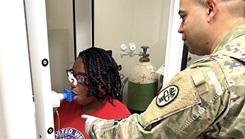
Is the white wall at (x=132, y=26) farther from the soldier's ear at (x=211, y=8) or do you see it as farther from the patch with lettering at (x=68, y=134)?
the soldier's ear at (x=211, y=8)

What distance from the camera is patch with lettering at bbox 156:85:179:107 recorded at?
58 cm

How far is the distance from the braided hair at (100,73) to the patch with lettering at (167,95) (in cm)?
52

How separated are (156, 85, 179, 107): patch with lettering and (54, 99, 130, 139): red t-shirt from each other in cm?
59

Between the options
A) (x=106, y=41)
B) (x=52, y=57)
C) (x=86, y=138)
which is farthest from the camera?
(x=106, y=41)

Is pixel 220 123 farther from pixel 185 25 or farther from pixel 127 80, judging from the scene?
pixel 127 80

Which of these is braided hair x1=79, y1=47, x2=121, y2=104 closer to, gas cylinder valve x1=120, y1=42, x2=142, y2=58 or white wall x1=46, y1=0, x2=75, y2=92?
white wall x1=46, y1=0, x2=75, y2=92

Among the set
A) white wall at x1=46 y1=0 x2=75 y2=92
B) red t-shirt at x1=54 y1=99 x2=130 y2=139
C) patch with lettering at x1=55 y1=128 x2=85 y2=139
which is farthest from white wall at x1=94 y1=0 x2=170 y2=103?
patch with lettering at x1=55 y1=128 x2=85 y2=139

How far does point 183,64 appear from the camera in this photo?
1259 mm

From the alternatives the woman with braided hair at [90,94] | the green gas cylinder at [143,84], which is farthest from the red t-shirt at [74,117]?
the green gas cylinder at [143,84]

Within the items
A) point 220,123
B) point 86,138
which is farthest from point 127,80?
point 220,123

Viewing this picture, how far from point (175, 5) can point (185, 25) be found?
1.49 ft

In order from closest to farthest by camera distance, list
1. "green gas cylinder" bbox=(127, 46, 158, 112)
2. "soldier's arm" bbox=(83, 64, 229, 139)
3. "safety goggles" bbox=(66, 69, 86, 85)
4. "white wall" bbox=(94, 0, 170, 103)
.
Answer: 1. "soldier's arm" bbox=(83, 64, 229, 139)
2. "safety goggles" bbox=(66, 69, 86, 85)
3. "white wall" bbox=(94, 0, 170, 103)
4. "green gas cylinder" bbox=(127, 46, 158, 112)

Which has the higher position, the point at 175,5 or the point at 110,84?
the point at 175,5

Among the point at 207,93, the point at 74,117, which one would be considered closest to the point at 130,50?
the point at 74,117
